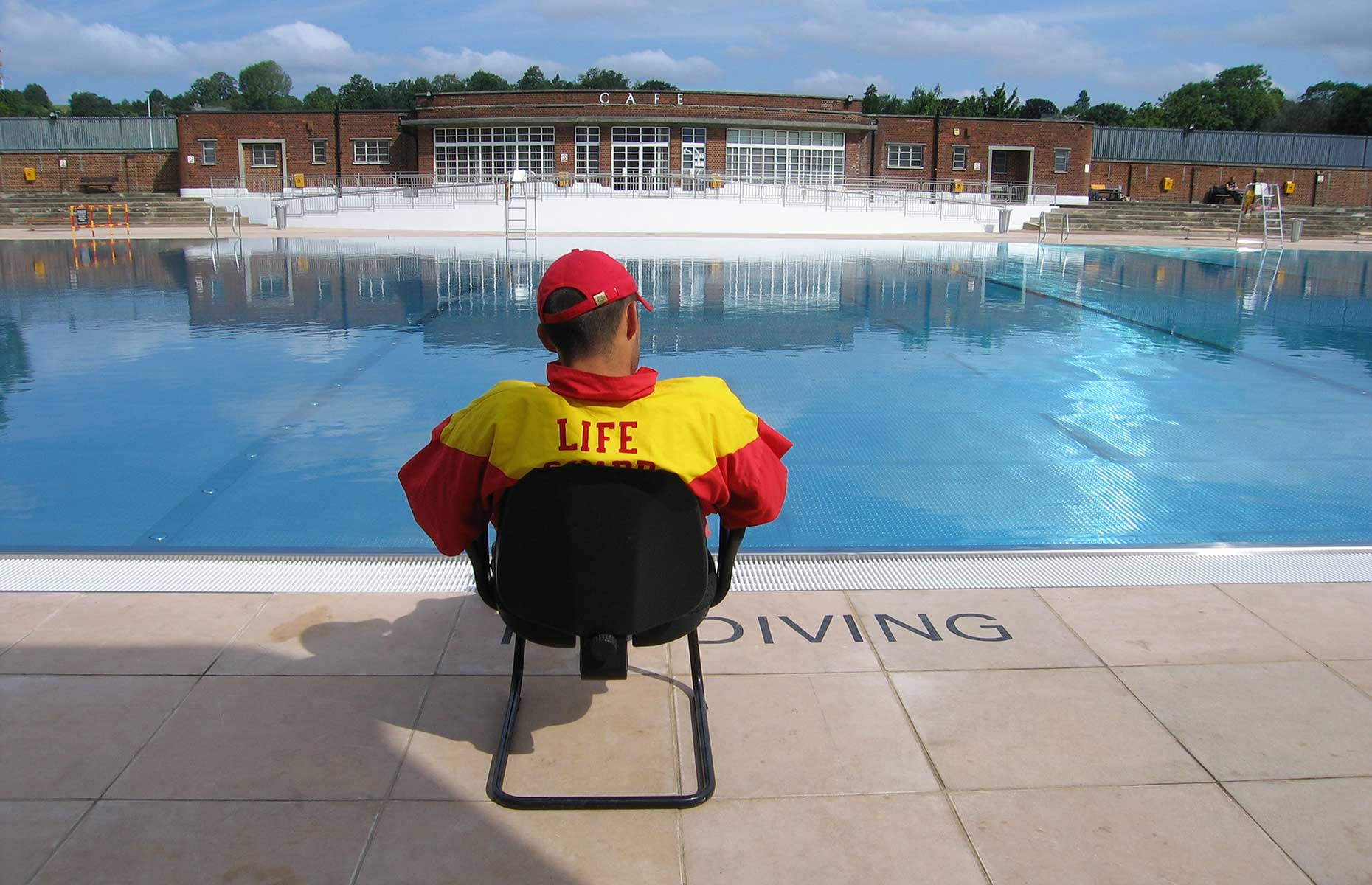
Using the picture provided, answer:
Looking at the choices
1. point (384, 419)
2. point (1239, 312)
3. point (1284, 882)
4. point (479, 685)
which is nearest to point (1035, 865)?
point (1284, 882)

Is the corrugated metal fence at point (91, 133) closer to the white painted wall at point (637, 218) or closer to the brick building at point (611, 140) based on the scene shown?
the brick building at point (611, 140)

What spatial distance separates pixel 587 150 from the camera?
4547cm

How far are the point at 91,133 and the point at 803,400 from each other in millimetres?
50461

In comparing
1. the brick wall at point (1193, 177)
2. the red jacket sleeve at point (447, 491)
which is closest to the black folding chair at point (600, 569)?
the red jacket sleeve at point (447, 491)

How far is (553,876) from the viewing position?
86.7 inches

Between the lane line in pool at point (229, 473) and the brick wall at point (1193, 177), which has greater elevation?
the brick wall at point (1193, 177)

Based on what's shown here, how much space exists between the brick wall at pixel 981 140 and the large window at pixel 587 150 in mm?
12867

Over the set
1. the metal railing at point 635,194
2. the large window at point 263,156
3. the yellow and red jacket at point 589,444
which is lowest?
the yellow and red jacket at point 589,444

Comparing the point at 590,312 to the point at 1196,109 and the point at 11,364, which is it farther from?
the point at 1196,109

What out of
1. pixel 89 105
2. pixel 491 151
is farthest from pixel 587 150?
pixel 89 105

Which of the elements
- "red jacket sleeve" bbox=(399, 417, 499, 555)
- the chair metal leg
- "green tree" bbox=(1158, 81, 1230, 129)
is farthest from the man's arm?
"green tree" bbox=(1158, 81, 1230, 129)

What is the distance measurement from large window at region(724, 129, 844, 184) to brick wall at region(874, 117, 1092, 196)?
2400 mm

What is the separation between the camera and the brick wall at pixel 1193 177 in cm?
4959

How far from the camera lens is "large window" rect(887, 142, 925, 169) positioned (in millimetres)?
47750
